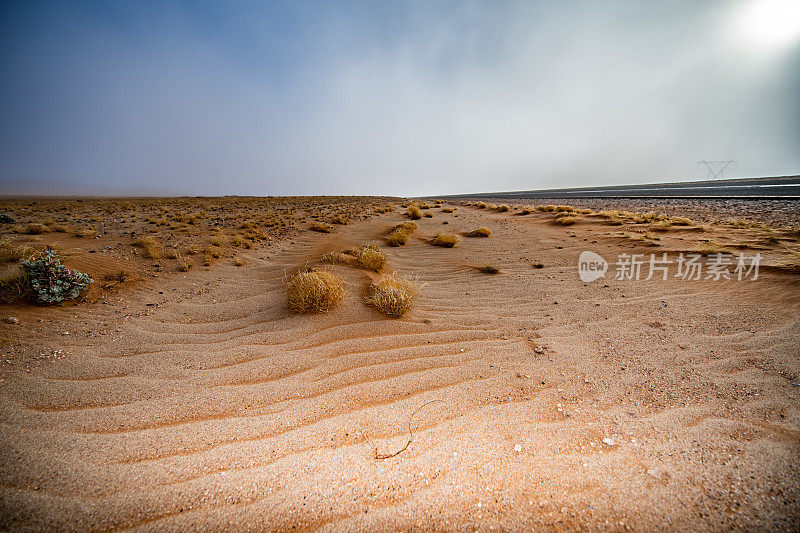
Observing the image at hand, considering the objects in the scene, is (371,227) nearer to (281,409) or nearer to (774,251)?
(281,409)

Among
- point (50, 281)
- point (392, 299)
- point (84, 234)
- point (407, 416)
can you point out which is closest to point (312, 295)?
point (392, 299)

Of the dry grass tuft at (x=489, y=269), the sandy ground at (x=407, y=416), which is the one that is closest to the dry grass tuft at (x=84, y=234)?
the sandy ground at (x=407, y=416)

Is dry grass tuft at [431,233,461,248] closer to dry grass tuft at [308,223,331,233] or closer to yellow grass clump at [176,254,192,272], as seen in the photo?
dry grass tuft at [308,223,331,233]

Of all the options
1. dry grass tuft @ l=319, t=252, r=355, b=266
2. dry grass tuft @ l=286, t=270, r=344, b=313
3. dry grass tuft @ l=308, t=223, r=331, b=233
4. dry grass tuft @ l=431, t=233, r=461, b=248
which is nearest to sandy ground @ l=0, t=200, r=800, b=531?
dry grass tuft @ l=286, t=270, r=344, b=313

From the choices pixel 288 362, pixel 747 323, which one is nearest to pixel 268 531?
pixel 288 362

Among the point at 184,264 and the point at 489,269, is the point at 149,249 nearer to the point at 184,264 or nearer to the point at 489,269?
the point at 184,264

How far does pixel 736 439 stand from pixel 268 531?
289 centimetres

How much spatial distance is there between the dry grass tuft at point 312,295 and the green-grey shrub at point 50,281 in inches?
114

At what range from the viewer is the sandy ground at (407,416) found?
1478 millimetres

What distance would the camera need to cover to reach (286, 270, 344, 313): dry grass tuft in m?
3.73

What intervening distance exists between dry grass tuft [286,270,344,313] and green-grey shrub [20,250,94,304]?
2.89 meters

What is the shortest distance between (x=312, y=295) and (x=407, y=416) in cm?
214

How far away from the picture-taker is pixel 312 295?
3.73 m

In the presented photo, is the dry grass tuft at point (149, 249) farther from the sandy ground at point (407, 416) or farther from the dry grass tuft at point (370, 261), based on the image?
the dry grass tuft at point (370, 261)
